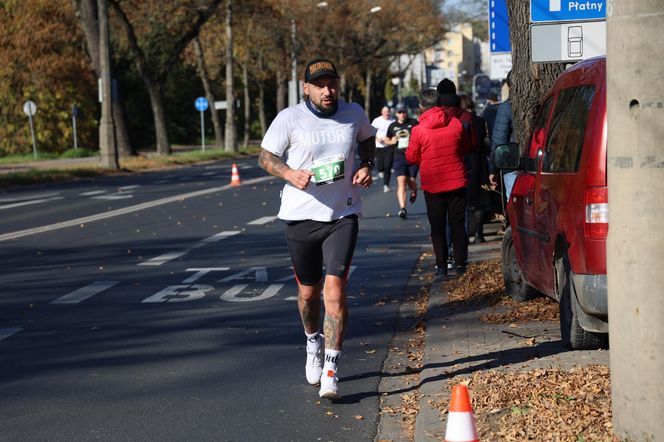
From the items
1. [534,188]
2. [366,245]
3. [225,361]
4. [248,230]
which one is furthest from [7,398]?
[248,230]

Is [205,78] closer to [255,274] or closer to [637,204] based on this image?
[255,274]

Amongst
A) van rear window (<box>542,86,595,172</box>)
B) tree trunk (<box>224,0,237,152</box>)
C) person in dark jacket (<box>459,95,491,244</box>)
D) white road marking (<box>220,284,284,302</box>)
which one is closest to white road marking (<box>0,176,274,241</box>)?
white road marking (<box>220,284,284,302</box>)

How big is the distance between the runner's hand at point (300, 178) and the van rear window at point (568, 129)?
64.4 inches

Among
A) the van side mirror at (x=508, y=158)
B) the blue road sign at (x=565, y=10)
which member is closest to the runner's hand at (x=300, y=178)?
the van side mirror at (x=508, y=158)

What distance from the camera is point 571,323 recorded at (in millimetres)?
7707

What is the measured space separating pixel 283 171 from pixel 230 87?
49.1 m

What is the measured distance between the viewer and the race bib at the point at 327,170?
22.8 ft

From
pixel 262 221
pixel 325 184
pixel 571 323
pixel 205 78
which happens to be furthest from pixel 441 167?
pixel 205 78

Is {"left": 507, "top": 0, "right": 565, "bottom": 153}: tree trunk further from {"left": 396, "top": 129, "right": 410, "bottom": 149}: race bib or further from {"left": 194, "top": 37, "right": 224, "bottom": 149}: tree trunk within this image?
{"left": 194, "top": 37, "right": 224, "bottom": 149}: tree trunk

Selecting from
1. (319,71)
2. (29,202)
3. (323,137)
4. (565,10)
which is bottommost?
(29,202)

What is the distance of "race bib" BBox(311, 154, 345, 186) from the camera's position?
6.95m

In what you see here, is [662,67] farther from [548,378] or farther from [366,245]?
[366,245]

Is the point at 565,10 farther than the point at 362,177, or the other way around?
the point at 565,10

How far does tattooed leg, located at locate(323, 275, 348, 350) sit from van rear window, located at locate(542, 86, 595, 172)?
5.22ft
